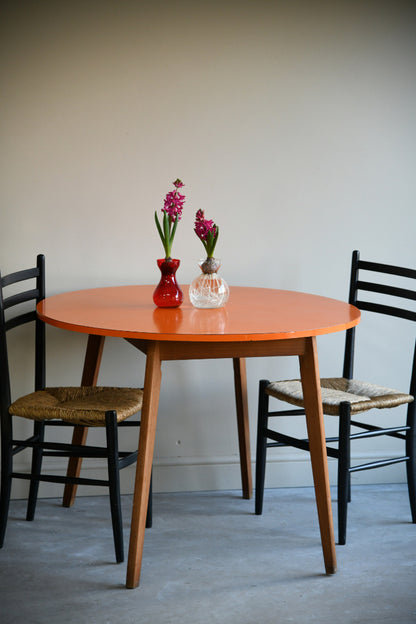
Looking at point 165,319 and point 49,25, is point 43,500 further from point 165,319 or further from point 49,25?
point 49,25

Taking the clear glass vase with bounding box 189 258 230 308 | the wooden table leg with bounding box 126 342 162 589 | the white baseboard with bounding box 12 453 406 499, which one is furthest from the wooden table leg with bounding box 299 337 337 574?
the white baseboard with bounding box 12 453 406 499

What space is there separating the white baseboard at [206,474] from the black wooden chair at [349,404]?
30cm

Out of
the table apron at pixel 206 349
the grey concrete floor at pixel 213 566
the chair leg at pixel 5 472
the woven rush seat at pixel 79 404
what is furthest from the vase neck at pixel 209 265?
the grey concrete floor at pixel 213 566

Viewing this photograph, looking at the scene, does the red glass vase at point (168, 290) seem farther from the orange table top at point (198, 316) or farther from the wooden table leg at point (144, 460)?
the wooden table leg at point (144, 460)

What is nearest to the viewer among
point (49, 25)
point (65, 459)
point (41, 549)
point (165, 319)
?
point (165, 319)

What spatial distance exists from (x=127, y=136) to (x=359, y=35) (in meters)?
1.14

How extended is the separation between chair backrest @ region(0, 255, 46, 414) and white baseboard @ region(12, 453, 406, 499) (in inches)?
20.7

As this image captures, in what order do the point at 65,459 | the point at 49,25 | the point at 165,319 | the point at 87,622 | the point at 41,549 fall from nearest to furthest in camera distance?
the point at 87,622 → the point at 165,319 → the point at 41,549 → the point at 49,25 → the point at 65,459

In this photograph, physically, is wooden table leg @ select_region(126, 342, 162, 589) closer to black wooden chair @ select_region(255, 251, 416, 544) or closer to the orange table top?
the orange table top

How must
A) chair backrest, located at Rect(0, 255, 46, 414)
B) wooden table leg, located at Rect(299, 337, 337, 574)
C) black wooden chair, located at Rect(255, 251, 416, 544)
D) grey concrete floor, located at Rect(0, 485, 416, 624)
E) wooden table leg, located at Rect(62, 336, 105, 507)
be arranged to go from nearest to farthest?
grey concrete floor, located at Rect(0, 485, 416, 624), wooden table leg, located at Rect(299, 337, 337, 574), chair backrest, located at Rect(0, 255, 46, 414), black wooden chair, located at Rect(255, 251, 416, 544), wooden table leg, located at Rect(62, 336, 105, 507)

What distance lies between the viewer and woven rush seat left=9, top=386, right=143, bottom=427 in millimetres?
2442

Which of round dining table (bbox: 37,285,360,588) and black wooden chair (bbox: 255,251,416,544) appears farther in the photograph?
black wooden chair (bbox: 255,251,416,544)

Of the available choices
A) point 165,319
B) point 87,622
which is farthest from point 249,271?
point 87,622

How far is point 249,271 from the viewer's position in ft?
10.6
